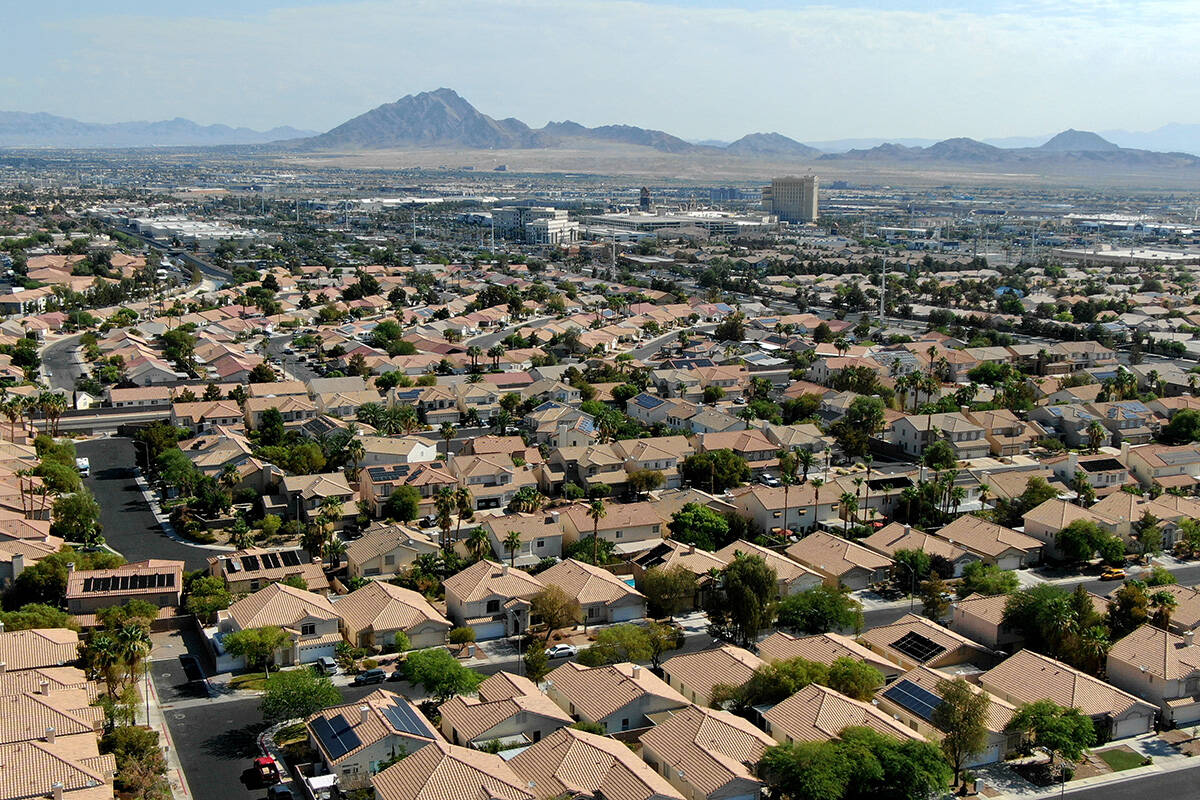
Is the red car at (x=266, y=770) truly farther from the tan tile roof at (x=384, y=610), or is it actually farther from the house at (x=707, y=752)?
the house at (x=707, y=752)

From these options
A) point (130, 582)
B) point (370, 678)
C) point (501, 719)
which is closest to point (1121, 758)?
point (501, 719)

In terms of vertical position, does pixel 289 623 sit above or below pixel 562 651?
above

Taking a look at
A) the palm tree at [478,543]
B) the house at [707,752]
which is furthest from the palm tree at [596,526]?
the house at [707,752]

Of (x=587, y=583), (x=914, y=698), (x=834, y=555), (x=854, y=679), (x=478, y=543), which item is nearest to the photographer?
(x=914, y=698)

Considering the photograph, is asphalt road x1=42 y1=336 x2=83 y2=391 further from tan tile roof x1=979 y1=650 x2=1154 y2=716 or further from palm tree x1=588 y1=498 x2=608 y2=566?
tan tile roof x1=979 y1=650 x2=1154 y2=716

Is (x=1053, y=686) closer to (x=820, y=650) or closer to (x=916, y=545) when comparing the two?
(x=820, y=650)

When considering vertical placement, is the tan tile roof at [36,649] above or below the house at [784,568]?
above
